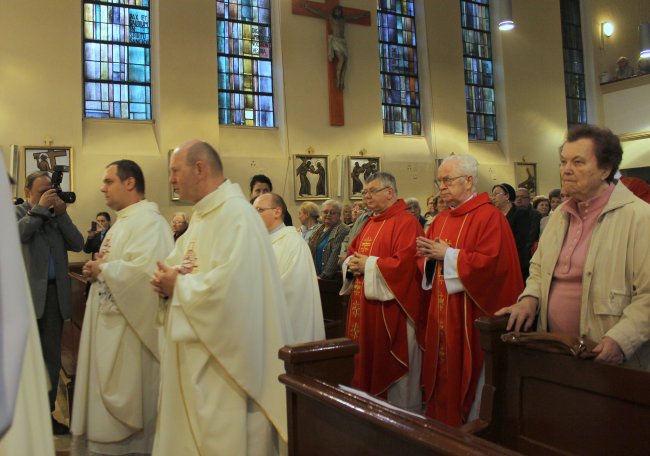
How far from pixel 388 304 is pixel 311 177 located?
802 centimetres

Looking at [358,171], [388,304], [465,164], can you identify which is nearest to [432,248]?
[465,164]

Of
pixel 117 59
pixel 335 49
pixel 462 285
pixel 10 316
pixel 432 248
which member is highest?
pixel 335 49

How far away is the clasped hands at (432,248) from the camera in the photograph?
378 centimetres

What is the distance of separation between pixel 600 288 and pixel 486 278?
128cm

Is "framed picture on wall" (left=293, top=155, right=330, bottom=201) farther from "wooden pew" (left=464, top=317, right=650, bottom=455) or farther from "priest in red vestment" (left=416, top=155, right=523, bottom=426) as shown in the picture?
"wooden pew" (left=464, top=317, right=650, bottom=455)

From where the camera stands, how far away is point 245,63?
40.3ft

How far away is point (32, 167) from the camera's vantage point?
32.4ft

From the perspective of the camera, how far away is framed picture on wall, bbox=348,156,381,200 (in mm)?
12523

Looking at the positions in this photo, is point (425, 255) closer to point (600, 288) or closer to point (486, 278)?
point (486, 278)


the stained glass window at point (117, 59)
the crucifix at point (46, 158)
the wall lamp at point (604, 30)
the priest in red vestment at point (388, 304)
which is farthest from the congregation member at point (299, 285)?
the wall lamp at point (604, 30)

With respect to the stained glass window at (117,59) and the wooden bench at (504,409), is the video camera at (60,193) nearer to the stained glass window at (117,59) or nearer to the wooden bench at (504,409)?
the wooden bench at (504,409)

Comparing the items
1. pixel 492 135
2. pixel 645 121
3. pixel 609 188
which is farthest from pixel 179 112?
pixel 645 121

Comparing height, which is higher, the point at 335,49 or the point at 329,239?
the point at 335,49

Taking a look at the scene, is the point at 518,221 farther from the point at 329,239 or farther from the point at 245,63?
the point at 245,63
